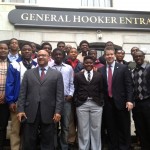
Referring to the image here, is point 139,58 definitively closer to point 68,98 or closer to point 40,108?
point 68,98

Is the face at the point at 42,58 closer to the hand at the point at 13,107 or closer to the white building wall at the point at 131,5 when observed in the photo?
the hand at the point at 13,107

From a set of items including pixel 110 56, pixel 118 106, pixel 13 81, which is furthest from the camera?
pixel 110 56

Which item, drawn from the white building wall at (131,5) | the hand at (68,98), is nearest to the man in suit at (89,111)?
the hand at (68,98)

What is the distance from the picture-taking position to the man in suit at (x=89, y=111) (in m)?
5.85

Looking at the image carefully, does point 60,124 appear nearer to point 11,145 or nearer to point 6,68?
point 11,145

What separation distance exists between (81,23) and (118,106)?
6.07m

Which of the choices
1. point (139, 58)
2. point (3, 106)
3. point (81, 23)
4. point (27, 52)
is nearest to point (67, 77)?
point (27, 52)

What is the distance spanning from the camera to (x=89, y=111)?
5945mm

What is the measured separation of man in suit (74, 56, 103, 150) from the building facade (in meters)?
5.38

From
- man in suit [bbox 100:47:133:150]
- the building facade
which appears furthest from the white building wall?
man in suit [bbox 100:47:133:150]

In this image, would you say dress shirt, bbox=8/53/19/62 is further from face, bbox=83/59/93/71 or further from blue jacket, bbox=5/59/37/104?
face, bbox=83/59/93/71

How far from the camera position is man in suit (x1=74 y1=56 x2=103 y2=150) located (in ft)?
19.2

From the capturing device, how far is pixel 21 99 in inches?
213

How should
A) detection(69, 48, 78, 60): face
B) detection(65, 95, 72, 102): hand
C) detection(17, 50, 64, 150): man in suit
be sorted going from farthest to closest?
1. detection(69, 48, 78, 60): face
2. detection(65, 95, 72, 102): hand
3. detection(17, 50, 64, 150): man in suit
